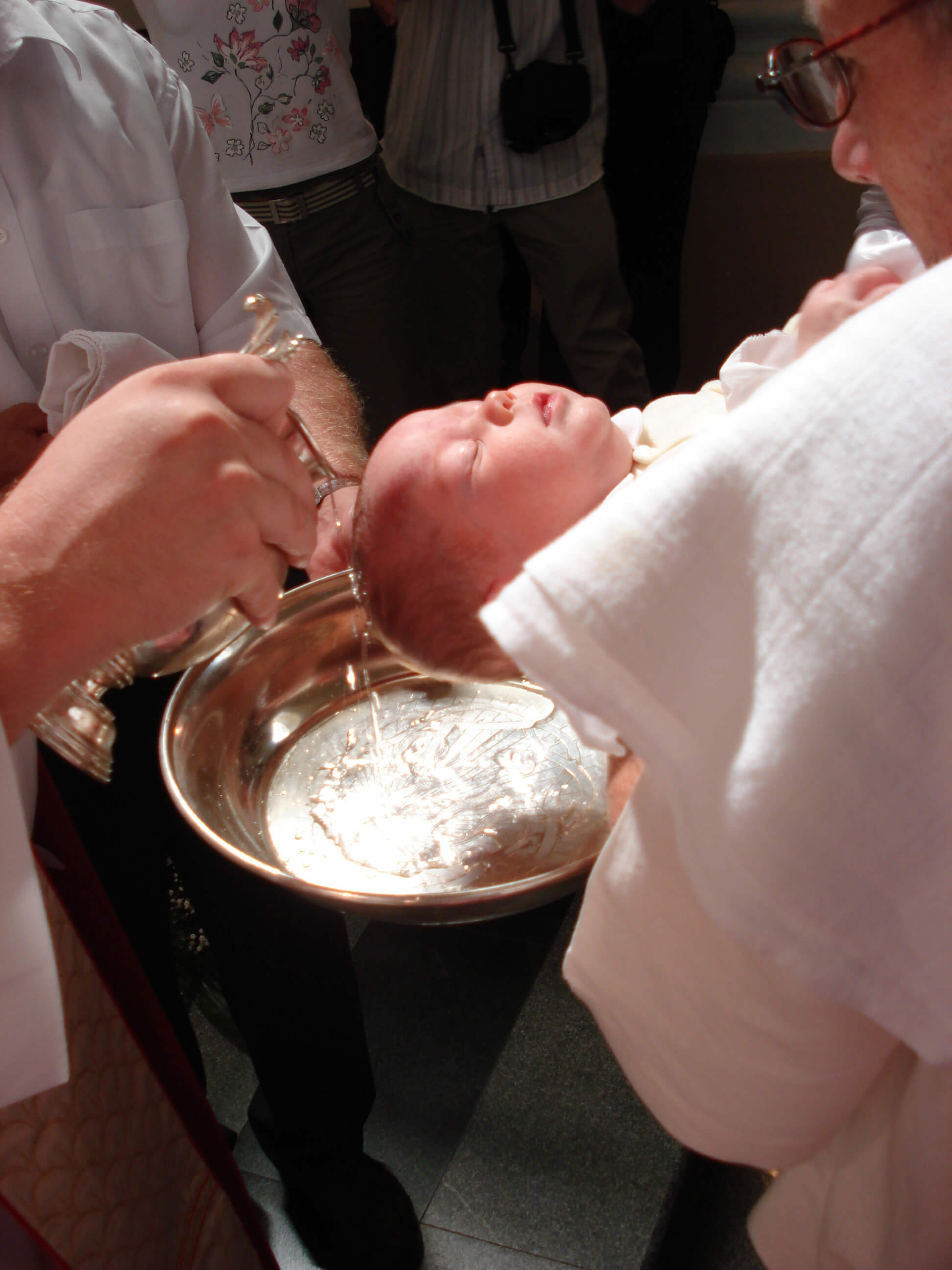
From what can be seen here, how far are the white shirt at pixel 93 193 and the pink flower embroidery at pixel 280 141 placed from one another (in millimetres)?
577

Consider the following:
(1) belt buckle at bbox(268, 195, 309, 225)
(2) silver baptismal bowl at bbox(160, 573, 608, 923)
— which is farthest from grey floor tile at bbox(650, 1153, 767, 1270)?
(1) belt buckle at bbox(268, 195, 309, 225)

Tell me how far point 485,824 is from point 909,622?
22.6 inches

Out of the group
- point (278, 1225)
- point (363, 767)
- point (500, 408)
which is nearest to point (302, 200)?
point (500, 408)

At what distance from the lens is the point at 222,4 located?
157 cm

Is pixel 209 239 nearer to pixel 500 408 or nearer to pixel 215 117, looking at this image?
pixel 500 408

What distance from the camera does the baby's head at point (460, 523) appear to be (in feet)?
3.31

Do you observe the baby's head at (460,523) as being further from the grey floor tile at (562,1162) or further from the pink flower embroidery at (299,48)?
the pink flower embroidery at (299,48)

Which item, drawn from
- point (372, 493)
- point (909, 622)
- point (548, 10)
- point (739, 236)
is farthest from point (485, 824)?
point (739, 236)

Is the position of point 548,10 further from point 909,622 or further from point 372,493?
point 909,622

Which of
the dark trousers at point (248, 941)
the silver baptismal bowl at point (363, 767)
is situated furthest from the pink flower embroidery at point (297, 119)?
the dark trousers at point (248, 941)

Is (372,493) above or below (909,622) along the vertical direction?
below

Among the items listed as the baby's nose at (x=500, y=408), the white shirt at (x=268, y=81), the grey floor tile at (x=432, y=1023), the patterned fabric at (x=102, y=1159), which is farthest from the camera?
the white shirt at (x=268, y=81)

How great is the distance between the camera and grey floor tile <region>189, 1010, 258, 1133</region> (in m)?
1.42

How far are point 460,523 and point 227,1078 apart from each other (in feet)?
3.29
